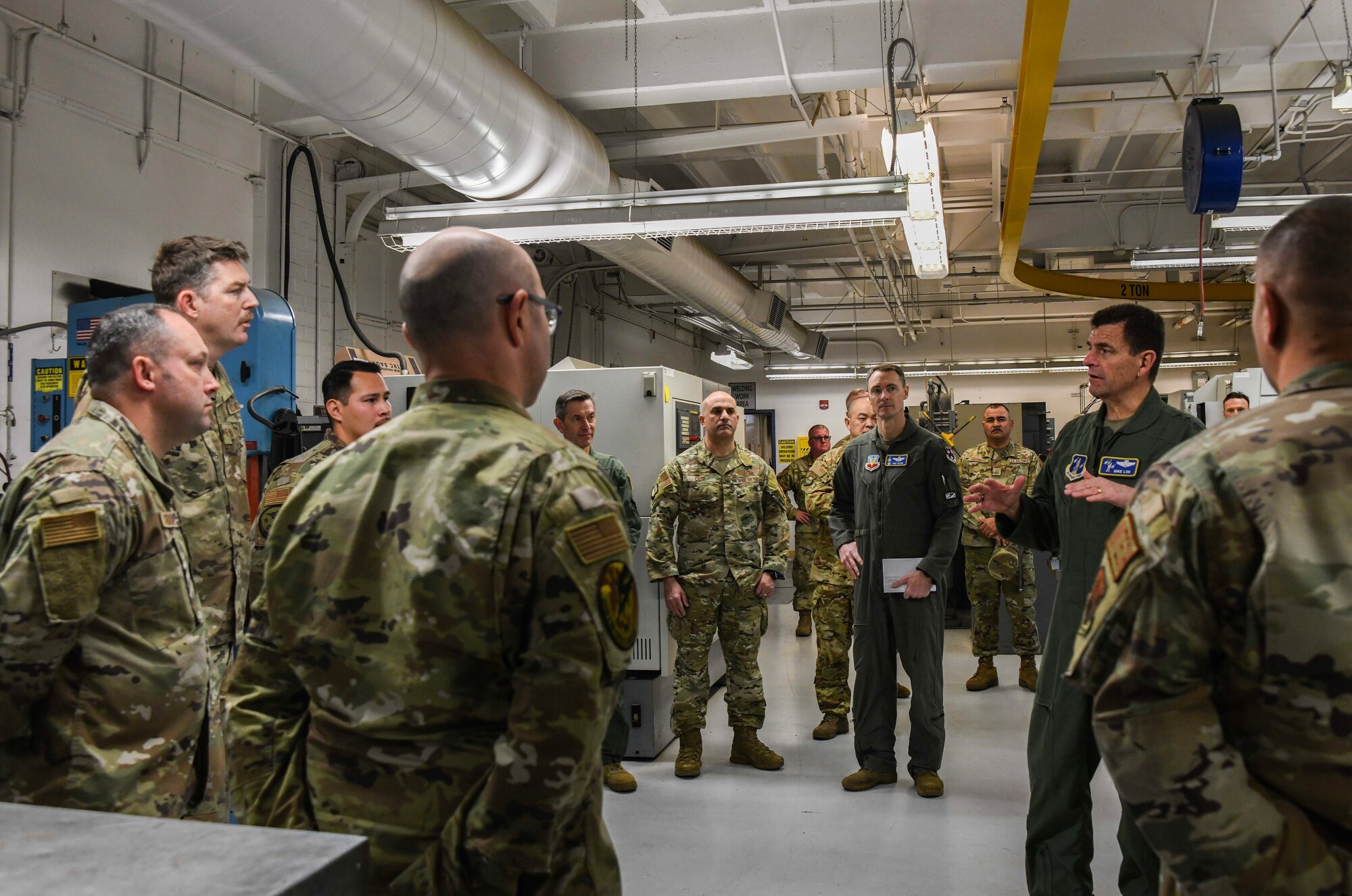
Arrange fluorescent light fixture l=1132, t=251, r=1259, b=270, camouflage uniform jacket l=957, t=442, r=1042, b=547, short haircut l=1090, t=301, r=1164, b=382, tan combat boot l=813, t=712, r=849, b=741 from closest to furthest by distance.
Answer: short haircut l=1090, t=301, r=1164, b=382
tan combat boot l=813, t=712, r=849, b=741
camouflage uniform jacket l=957, t=442, r=1042, b=547
fluorescent light fixture l=1132, t=251, r=1259, b=270

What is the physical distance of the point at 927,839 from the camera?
3.44 meters

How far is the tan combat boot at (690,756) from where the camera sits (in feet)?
13.8

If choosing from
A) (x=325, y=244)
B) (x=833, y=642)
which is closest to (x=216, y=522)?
(x=833, y=642)

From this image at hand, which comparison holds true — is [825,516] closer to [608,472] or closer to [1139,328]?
[608,472]

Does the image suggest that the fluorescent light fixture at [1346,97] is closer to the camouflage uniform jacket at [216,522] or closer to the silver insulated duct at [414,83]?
the silver insulated duct at [414,83]

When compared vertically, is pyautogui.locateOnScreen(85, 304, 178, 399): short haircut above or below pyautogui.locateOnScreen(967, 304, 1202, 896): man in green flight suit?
above

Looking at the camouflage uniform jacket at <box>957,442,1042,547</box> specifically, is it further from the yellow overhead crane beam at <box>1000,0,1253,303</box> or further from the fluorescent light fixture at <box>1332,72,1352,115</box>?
the fluorescent light fixture at <box>1332,72,1352,115</box>

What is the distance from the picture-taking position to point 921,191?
4586mm

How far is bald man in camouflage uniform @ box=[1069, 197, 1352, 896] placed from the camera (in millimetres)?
1033

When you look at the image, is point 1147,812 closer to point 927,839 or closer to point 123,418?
point 123,418

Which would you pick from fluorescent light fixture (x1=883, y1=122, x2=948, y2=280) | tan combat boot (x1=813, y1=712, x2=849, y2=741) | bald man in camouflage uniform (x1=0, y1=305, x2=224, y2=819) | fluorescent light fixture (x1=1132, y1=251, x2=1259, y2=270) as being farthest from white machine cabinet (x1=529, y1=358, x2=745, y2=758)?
fluorescent light fixture (x1=1132, y1=251, x2=1259, y2=270)

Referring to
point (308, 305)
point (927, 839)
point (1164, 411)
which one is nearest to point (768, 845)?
point (927, 839)

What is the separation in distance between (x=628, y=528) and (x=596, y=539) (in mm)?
3012

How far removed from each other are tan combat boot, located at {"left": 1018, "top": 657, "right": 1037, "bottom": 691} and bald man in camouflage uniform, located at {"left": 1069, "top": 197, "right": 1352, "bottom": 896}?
5055 mm
